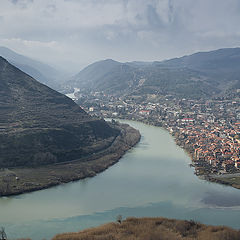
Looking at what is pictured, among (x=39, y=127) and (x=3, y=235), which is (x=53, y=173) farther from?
(x=3, y=235)

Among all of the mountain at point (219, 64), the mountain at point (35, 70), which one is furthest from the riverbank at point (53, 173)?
the mountain at point (35, 70)

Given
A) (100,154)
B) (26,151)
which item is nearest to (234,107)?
(100,154)

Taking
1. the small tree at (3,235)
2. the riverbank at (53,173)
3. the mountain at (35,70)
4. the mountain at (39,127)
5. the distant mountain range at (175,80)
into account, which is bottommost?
the small tree at (3,235)

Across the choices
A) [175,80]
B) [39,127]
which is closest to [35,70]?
[175,80]

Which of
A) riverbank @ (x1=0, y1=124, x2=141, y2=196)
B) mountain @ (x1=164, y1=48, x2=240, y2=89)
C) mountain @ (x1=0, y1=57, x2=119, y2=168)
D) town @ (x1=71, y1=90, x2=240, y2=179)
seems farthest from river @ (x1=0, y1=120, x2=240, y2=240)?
mountain @ (x1=164, y1=48, x2=240, y2=89)

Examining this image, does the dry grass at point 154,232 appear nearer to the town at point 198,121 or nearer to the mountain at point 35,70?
the town at point 198,121

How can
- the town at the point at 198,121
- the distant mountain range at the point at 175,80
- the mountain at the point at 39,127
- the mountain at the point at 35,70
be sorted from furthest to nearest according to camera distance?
1. the mountain at the point at 35,70
2. the distant mountain range at the point at 175,80
3. the town at the point at 198,121
4. the mountain at the point at 39,127
